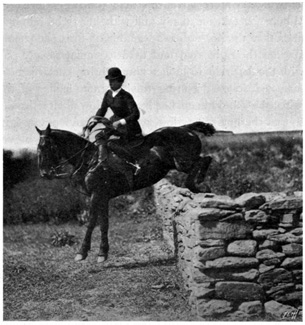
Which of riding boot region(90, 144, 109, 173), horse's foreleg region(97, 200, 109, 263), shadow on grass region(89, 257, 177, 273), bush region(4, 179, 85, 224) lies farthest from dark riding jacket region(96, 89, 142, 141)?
bush region(4, 179, 85, 224)

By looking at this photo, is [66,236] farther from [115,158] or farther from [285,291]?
[285,291]

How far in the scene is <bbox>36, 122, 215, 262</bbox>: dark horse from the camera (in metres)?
6.60

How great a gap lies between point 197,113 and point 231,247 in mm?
2412

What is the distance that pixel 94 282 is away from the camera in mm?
6379

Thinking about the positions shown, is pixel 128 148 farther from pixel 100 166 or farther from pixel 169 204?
pixel 169 204

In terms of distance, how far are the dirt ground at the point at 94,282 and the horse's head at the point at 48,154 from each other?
1.36m

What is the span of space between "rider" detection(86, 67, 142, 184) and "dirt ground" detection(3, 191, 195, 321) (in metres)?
1.39

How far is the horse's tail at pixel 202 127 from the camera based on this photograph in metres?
6.94

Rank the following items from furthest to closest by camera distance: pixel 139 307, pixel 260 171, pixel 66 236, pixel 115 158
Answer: pixel 260 171, pixel 66 236, pixel 115 158, pixel 139 307

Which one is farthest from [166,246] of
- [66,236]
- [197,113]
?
[197,113]

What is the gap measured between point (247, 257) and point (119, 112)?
2804mm

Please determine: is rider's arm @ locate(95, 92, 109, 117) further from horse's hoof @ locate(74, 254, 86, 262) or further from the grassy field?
horse's hoof @ locate(74, 254, 86, 262)

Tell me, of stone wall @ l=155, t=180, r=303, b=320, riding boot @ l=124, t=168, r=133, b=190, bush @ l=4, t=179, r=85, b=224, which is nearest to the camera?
stone wall @ l=155, t=180, r=303, b=320

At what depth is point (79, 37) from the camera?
696cm
